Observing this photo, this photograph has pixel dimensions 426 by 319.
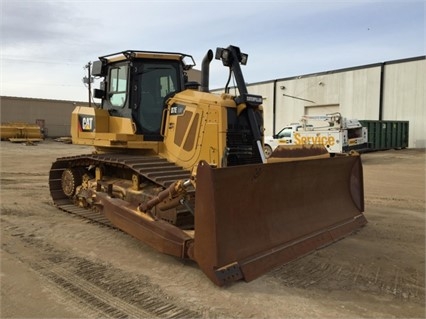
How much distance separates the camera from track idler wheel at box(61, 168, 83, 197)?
783 cm

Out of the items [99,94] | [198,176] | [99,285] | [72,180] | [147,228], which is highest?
[99,94]

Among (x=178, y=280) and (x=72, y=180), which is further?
(x=72, y=180)

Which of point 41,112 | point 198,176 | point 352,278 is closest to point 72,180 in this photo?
point 198,176

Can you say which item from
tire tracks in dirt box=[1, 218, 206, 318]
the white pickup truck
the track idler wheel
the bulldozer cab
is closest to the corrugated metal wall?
the white pickup truck

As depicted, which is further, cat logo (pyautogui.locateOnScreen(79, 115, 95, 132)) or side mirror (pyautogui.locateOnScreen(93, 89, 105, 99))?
side mirror (pyautogui.locateOnScreen(93, 89, 105, 99))

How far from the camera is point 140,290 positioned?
3967 mm

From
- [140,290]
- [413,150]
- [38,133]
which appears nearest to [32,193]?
[140,290]

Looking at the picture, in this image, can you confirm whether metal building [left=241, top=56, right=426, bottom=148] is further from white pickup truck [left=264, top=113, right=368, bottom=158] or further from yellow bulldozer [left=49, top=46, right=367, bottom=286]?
yellow bulldozer [left=49, top=46, right=367, bottom=286]

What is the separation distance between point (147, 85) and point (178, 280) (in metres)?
3.64

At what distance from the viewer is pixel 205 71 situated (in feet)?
20.8

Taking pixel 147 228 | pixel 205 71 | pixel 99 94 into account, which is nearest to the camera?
pixel 147 228

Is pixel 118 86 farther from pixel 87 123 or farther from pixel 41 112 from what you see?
pixel 41 112

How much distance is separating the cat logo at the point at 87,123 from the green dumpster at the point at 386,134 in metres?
18.6

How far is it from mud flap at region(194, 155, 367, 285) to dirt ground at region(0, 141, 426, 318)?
0.62 feet
